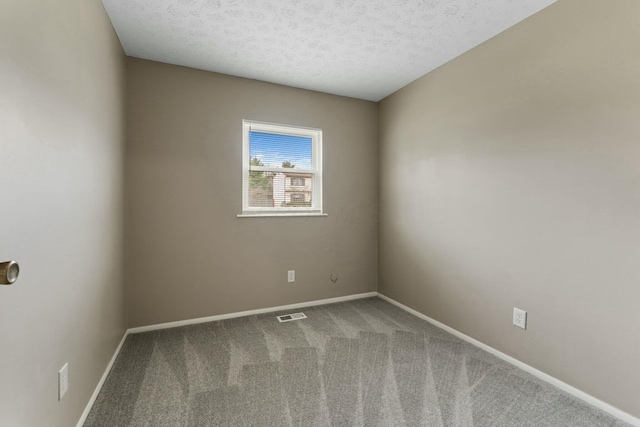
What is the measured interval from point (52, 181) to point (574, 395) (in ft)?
9.85

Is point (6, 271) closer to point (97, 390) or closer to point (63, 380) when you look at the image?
point (63, 380)

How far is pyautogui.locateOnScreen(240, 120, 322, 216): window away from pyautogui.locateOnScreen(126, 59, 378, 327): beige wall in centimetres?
10

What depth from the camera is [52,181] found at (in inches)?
47.6

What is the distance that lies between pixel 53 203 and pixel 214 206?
64.0 inches

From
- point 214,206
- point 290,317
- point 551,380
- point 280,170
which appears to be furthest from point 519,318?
point 214,206

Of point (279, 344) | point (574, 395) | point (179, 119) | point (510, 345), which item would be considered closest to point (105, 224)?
point (179, 119)

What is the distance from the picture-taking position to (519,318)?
82.4 inches

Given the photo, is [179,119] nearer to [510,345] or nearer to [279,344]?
[279,344]

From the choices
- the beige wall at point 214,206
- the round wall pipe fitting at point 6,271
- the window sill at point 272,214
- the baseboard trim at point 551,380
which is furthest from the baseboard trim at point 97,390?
the baseboard trim at point 551,380

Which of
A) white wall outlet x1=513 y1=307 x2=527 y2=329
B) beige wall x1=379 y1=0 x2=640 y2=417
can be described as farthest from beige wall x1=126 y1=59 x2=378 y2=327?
white wall outlet x1=513 y1=307 x2=527 y2=329

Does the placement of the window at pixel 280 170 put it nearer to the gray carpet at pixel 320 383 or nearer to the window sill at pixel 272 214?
the window sill at pixel 272 214

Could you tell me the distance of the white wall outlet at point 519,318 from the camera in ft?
6.75

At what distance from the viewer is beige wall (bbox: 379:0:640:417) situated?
1596mm

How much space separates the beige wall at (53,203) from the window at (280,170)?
4.21ft
